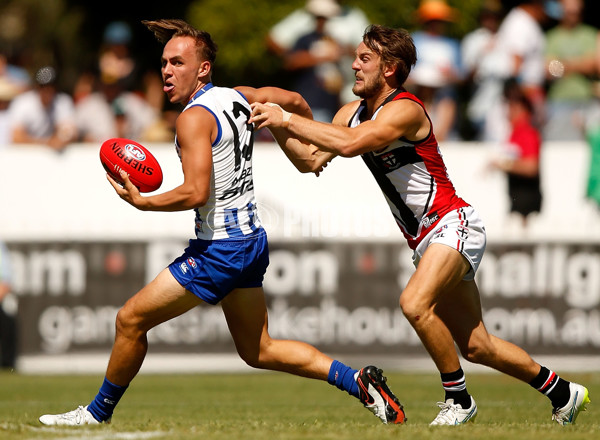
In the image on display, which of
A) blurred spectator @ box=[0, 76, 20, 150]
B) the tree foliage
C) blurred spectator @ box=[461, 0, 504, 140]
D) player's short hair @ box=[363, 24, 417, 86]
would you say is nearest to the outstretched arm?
player's short hair @ box=[363, 24, 417, 86]

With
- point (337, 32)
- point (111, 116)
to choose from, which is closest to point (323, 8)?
point (337, 32)

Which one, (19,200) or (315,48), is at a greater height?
(315,48)

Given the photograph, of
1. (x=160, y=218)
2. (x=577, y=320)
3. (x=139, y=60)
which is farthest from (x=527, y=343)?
(x=139, y=60)

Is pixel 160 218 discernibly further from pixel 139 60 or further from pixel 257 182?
pixel 139 60

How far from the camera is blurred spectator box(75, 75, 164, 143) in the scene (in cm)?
1431

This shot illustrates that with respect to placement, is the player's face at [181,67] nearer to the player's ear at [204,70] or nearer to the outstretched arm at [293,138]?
the player's ear at [204,70]

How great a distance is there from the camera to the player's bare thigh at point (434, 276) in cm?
657

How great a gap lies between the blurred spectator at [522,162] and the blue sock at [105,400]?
7540mm

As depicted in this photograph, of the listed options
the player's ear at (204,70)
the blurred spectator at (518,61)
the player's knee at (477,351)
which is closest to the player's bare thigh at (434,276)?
the player's knee at (477,351)

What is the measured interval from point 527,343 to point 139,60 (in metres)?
10.4

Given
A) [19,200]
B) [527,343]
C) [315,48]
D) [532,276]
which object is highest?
[315,48]

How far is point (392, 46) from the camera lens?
6.80m

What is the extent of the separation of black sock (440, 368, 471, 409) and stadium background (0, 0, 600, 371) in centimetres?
601

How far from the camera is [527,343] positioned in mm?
12711
